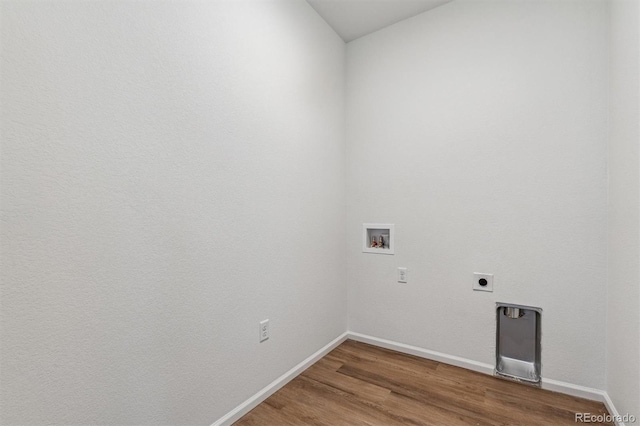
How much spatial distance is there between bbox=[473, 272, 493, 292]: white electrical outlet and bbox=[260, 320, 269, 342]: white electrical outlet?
56.4 inches

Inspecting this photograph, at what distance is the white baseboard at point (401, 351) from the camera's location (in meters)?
1.60

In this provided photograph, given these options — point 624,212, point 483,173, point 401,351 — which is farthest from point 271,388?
point 624,212

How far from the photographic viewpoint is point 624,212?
1.45 meters

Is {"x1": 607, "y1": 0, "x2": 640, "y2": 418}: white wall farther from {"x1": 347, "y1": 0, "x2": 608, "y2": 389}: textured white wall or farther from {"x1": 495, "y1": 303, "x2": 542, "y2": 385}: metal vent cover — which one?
{"x1": 495, "y1": 303, "x2": 542, "y2": 385}: metal vent cover

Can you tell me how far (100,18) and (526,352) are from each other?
9.27 ft

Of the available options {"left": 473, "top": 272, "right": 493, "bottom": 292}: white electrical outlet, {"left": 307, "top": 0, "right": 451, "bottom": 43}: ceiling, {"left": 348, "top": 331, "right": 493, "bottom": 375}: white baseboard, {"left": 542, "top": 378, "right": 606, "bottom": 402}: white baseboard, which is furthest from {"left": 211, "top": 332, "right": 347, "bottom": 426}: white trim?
{"left": 307, "top": 0, "right": 451, "bottom": 43}: ceiling

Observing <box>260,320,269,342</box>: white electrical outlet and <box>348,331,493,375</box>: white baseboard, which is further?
<box>348,331,493,375</box>: white baseboard

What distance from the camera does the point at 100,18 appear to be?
1.07 meters

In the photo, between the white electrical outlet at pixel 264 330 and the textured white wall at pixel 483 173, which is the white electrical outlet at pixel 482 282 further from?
the white electrical outlet at pixel 264 330

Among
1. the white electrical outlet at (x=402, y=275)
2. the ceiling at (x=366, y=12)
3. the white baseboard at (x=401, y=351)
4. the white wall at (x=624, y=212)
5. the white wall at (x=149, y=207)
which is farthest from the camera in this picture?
the white electrical outlet at (x=402, y=275)

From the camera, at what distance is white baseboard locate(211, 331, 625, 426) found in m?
1.60

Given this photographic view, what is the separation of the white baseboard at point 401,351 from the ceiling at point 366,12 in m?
2.57

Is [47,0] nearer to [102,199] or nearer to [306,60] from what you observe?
[102,199]

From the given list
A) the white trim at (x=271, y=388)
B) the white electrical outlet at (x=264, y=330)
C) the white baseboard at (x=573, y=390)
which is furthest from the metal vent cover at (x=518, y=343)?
the white electrical outlet at (x=264, y=330)
